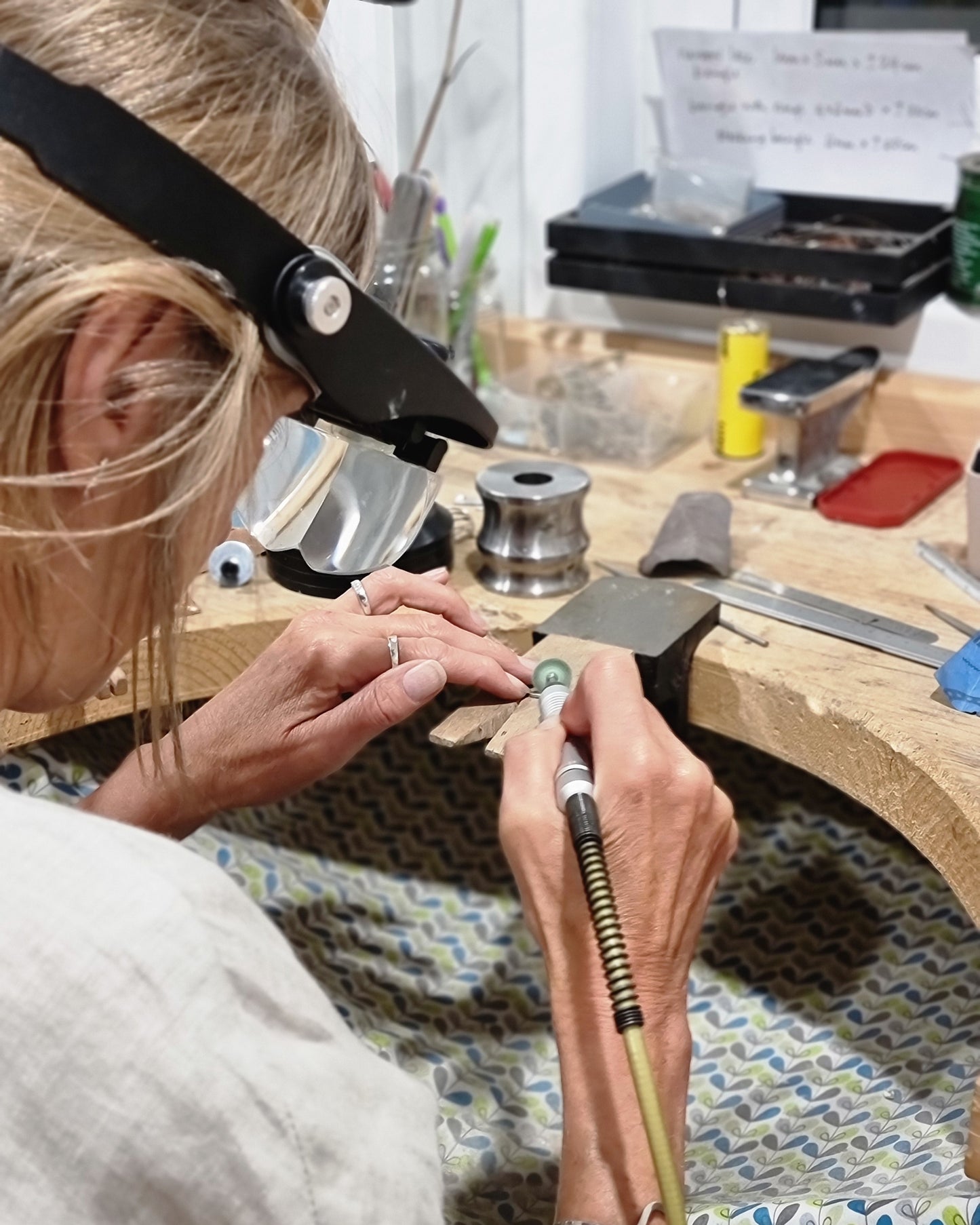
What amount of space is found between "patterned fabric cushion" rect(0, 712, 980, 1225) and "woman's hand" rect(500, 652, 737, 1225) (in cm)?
8

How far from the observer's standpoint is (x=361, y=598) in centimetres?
104

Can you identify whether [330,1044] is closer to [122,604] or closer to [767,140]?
[122,604]

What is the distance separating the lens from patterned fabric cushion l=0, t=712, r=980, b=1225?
0.93m

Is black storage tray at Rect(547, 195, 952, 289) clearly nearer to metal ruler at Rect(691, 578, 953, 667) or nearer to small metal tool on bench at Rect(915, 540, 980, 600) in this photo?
small metal tool on bench at Rect(915, 540, 980, 600)

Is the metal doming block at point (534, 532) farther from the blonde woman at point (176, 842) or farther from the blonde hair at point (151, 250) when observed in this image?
the blonde hair at point (151, 250)

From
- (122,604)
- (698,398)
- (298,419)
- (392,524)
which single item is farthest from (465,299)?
(122,604)

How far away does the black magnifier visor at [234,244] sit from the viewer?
1.94 ft

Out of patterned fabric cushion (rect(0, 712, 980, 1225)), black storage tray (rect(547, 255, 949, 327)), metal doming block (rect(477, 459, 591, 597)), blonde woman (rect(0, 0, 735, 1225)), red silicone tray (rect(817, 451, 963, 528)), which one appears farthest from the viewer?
black storage tray (rect(547, 255, 949, 327))

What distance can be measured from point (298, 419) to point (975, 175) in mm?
908

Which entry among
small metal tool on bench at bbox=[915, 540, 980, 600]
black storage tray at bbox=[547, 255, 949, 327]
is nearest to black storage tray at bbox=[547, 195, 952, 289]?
black storage tray at bbox=[547, 255, 949, 327]

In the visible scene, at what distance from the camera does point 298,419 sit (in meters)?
0.80

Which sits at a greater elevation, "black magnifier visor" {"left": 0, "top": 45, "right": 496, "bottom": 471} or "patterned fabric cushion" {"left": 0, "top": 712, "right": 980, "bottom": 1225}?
"black magnifier visor" {"left": 0, "top": 45, "right": 496, "bottom": 471}

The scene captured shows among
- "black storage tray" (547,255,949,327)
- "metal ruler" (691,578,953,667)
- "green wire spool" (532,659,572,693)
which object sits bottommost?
"metal ruler" (691,578,953,667)

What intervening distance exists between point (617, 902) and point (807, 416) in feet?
2.32
